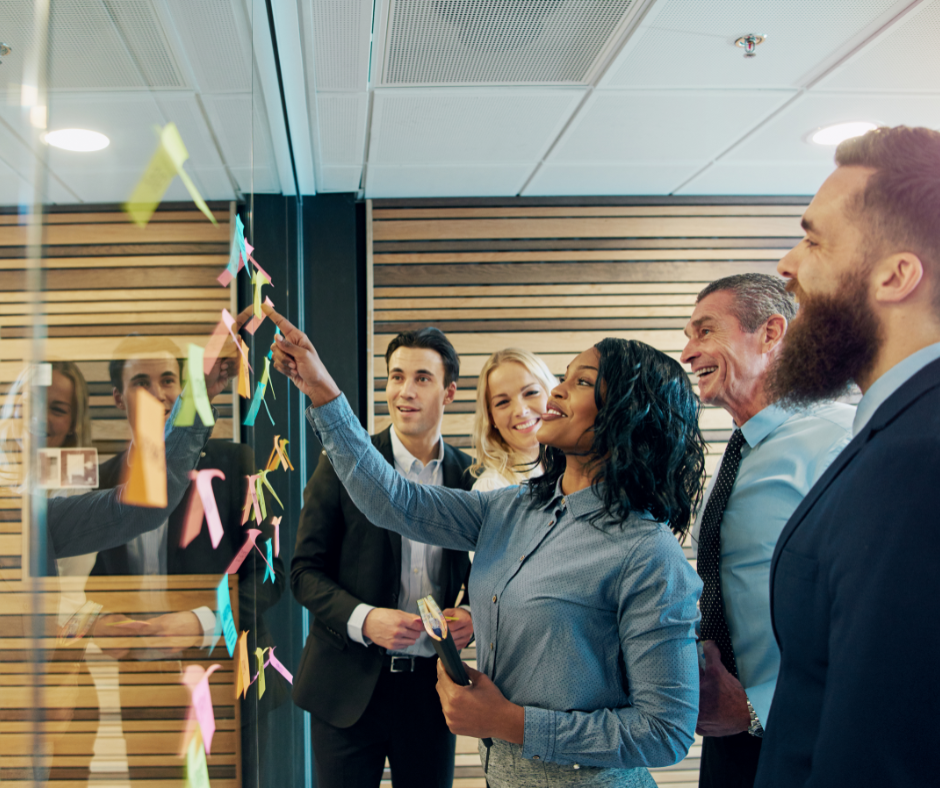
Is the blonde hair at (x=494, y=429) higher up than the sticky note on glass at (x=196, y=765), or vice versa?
the blonde hair at (x=494, y=429)

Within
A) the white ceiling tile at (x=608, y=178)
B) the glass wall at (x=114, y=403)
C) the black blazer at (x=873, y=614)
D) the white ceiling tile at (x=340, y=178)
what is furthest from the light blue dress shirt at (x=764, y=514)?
the white ceiling tile at (x=340, y=178)

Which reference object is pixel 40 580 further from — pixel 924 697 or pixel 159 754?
pixel 924 697

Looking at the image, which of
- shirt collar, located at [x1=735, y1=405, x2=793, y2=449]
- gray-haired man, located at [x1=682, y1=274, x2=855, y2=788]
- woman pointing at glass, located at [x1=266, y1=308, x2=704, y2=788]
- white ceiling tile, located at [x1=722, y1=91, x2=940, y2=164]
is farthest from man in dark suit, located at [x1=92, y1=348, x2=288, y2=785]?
white ceiling tile, located at [x1=722, y1=91, x2=940, y2=164]

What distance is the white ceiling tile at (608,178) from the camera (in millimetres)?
3414

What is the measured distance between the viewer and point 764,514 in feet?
5.27

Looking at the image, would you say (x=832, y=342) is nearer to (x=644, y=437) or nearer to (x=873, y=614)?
(x=873, y=614)

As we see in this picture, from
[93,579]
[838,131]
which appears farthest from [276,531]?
[838,131]

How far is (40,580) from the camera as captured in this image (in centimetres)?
48

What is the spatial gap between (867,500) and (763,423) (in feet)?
3.12

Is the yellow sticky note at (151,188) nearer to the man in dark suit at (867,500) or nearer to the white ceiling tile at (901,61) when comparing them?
the man in dark suit at (867,500)

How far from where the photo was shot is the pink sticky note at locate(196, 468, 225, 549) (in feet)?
3.16

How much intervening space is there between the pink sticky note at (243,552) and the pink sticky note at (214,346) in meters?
0.39

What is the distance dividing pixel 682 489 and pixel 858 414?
0.54 m

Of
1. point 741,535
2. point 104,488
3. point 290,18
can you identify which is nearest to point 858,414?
point 741,535
